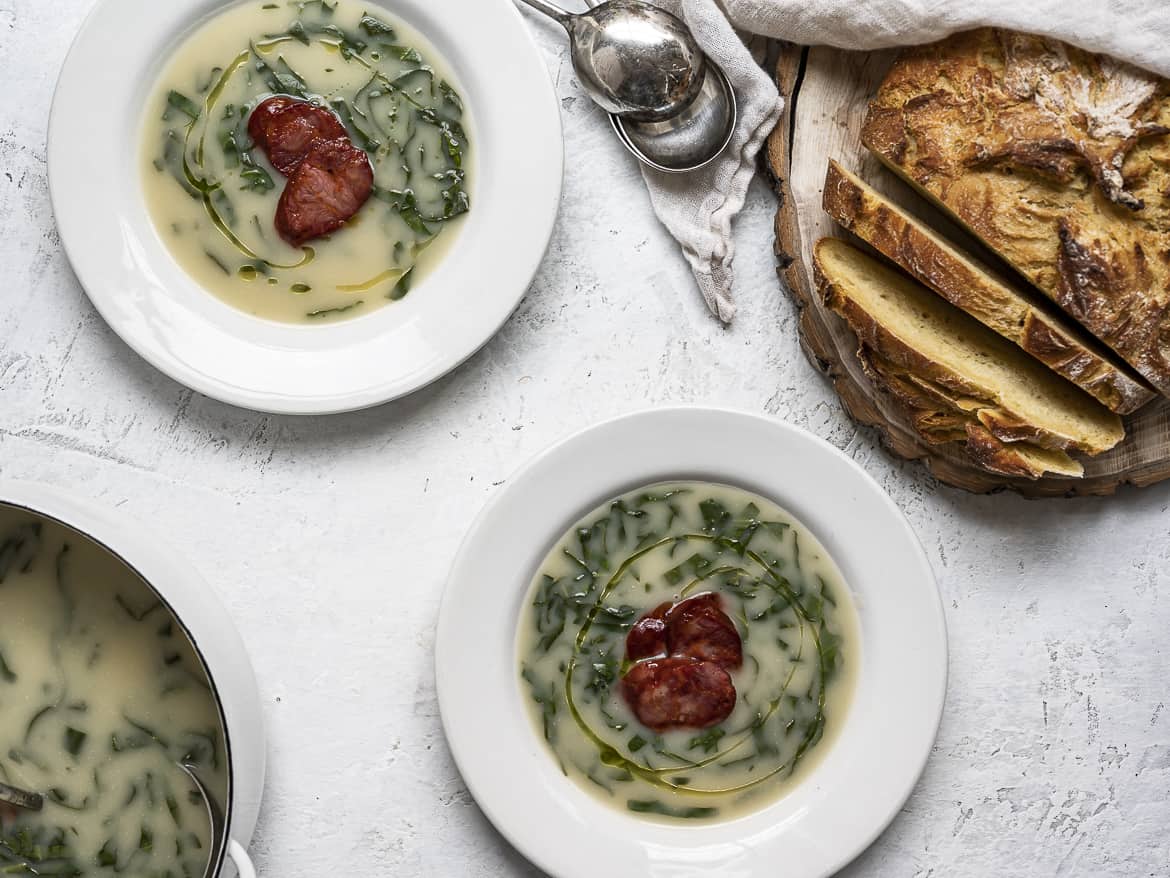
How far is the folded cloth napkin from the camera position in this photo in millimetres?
2033

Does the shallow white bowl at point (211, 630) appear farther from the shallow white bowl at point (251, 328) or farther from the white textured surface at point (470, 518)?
the shallow white bowl at point (251, 328)

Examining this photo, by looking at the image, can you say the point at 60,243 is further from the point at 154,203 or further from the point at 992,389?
the point at 992,389

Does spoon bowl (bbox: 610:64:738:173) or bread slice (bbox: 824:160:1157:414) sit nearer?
bread slice (bbox: 824:160:1157:414)

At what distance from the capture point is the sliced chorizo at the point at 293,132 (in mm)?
2291

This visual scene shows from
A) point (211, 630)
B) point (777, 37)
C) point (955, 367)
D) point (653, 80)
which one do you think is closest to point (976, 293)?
point (955, 367)

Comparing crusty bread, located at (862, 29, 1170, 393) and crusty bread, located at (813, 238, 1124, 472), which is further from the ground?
crusty bread, located at (862, 29, 1170, 393)

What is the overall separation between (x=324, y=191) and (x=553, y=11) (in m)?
0.65

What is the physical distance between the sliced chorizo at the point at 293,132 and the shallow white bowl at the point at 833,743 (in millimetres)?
853

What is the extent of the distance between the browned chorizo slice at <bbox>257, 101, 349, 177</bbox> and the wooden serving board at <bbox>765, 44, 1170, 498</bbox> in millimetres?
990

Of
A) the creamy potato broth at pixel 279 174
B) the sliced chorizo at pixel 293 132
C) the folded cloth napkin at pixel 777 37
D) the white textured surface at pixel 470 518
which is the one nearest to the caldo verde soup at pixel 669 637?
the white textured surface at pixel 470 518

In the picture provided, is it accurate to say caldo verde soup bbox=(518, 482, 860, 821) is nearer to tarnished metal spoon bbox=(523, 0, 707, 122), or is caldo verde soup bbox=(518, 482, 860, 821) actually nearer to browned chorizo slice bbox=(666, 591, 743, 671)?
browned chorizo slice bbox=(666, 591, 743, 671)

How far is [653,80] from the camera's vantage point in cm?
229

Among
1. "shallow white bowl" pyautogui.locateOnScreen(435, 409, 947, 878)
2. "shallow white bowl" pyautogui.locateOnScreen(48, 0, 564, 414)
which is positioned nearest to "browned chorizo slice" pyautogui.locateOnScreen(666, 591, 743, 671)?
"shallow white bowl" pyautogui.locateOnScreen(435, 409, 947, 878)

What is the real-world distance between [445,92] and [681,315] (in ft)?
2.41
